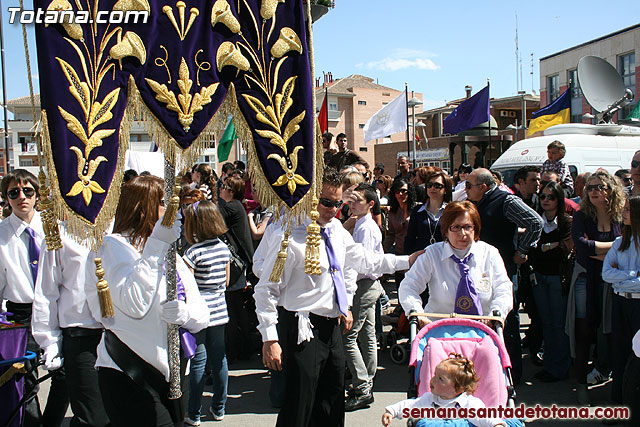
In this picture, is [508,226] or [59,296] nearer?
[59,296]

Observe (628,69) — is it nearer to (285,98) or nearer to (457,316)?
(457,316)

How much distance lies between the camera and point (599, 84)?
13.4m

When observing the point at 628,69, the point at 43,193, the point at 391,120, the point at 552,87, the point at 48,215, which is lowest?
the point at 48,215

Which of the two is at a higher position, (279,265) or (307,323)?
(279,265)

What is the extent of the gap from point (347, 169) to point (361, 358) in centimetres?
227

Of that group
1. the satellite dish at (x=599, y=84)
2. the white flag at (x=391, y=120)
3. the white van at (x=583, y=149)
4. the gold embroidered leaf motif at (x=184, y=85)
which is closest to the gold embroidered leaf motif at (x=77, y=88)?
the gold embroidered leaf motif at (x=184, y=85)

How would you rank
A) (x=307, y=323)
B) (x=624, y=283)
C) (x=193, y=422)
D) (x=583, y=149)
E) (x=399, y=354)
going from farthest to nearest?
(x=583, y=149) < (x=399, y=354) < (x=193, y=422) < (x=624, y=283) < (x=307, y=323)

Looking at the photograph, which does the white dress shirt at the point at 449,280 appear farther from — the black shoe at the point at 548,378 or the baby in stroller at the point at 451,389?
the black shoe at the point at 548,378

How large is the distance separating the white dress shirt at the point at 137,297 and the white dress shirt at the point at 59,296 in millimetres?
687

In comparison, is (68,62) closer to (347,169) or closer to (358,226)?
(358,226)

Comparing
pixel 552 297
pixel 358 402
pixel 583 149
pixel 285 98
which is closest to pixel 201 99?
pixel 285 98

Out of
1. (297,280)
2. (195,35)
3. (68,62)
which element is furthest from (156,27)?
(297,280)

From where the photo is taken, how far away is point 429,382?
134 inches

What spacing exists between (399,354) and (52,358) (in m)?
3.83
